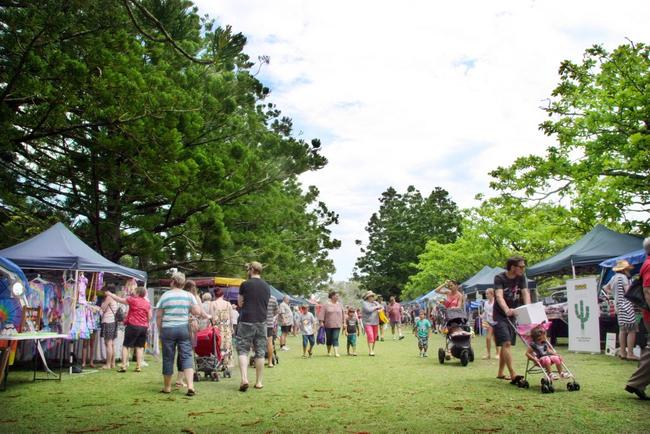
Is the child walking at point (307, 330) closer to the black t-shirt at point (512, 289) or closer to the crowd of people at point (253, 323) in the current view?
the crowd of people at point (253, 323)

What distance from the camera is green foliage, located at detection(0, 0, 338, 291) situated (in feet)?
35.4

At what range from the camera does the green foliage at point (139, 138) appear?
10.8 m

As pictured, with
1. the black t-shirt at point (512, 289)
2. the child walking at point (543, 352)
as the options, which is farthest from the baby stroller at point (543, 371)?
the black t-shirt at point (512, 289)

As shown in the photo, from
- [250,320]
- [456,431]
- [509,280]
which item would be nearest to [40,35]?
[250,320]

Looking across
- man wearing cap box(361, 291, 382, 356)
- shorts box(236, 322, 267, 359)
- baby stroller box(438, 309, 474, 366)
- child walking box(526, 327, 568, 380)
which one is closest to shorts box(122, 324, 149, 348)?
shorts box(236, 322, 267, 359)

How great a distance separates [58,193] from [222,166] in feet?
18.7

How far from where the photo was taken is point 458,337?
11.1m

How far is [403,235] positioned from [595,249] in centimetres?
6713

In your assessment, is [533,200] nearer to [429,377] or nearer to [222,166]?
[222,166]

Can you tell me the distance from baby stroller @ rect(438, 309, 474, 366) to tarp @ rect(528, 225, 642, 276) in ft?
16.2

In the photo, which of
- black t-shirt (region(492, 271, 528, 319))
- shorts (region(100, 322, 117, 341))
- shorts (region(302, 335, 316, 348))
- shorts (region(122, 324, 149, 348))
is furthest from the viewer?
shorts (region(302, 335, 316, 348))

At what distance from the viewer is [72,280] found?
1123cm

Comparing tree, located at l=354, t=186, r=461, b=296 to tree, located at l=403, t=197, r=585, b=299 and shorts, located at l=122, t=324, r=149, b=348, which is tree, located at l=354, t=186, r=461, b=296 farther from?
shorts, located at l=122, t=324, r=149, b=348

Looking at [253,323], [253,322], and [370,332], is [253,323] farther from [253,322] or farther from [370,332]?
[370,332]
